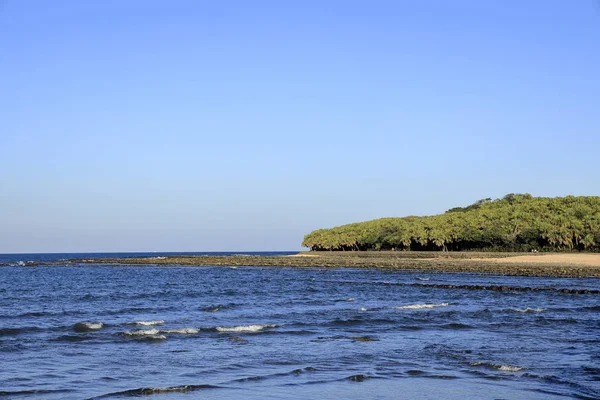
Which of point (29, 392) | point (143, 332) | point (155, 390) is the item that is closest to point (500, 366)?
point (155, 390)

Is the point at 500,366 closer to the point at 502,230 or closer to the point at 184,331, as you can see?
the point at 184,331

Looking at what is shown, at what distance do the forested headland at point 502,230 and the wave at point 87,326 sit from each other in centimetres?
8093

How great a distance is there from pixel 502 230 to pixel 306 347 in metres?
87.8

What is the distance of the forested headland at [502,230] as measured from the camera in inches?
3728

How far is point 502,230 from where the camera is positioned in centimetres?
10206

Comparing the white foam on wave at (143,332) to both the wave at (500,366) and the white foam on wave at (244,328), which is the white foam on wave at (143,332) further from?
the wave at (500,366)

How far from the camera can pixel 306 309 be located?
100ft

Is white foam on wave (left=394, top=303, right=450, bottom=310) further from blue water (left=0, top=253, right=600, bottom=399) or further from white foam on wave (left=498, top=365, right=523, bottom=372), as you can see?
white foam on wave (left=498, top=365, right=523, bottom=372)

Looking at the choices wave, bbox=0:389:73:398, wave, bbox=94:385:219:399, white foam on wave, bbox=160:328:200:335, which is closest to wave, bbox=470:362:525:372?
wave, bbox=94:385:219:399

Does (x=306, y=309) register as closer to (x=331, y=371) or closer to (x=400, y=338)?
(x=400, y=338)

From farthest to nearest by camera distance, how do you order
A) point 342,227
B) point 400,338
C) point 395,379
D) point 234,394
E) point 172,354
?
point 342,227 < point 400,338 < point 172,354 < point 395,379 < point 234,394

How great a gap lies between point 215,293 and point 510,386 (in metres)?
28.2

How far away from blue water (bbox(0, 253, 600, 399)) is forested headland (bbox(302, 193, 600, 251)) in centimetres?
6290


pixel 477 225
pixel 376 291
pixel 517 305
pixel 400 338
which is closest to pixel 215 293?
pixel 376 291
